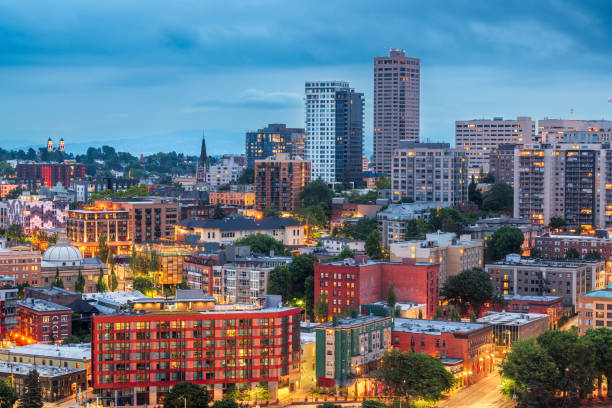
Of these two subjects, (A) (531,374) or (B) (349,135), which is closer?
(A) (531,374)

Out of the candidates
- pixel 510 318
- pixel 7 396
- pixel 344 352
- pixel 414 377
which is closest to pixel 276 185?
pixel 510 318

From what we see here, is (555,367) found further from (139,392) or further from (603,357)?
(139,392)

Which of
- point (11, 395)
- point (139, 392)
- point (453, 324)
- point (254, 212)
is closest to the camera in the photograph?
point (11, 395)

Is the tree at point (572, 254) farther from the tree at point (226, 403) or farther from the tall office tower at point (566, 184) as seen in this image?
the tree at point (226, 403)

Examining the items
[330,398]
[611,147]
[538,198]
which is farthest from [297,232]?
[330,398]

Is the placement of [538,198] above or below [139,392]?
above

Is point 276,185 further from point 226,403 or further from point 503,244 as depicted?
point 226,403

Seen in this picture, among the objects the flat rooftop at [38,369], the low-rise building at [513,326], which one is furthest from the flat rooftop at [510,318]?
the flat rooftop at [38,369]
